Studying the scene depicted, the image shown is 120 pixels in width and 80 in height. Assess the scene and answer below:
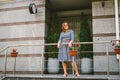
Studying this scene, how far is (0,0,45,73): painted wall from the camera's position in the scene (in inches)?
365

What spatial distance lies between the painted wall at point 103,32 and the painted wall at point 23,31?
2.11 metres

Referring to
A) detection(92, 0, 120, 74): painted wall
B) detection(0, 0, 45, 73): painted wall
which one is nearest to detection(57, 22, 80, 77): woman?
detection(92, 0, 120, 74): painted wall

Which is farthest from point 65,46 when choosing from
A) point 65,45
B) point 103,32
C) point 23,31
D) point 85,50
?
point 23,31

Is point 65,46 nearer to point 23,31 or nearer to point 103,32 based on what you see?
point 103,32

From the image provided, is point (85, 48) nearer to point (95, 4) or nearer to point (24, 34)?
point (95, 4)

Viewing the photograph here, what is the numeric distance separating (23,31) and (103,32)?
3.26 m

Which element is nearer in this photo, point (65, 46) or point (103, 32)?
point (65, 46)

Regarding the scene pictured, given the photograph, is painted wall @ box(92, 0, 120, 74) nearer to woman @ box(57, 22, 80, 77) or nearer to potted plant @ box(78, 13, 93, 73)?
potted plant @ box(78, 13, 93, 73)

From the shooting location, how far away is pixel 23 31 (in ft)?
31.4

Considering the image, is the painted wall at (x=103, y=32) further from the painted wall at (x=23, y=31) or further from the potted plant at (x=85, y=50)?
the painted wall at (x=23, y=31)

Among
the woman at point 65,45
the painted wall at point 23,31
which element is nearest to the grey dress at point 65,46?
the woman at point 65,45

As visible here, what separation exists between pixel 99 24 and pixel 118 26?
75 centimetres

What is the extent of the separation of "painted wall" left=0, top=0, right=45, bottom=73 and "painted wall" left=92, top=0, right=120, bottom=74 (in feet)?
6.94

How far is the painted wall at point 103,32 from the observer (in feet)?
27.3
